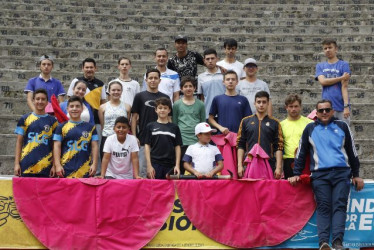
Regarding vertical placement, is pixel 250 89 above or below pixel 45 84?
below

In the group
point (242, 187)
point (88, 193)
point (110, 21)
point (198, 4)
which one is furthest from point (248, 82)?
point (198, 4)

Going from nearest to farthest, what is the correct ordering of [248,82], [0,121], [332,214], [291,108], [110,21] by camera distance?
1. [332,214]
2. [291,108]
3. [248,82]
4. [0,121]
5. [110,21]

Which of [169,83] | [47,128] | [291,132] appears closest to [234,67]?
[169,83]

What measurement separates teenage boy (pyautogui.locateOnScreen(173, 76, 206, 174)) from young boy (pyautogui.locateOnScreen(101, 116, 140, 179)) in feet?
2.71

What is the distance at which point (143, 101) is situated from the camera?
24.1 feet

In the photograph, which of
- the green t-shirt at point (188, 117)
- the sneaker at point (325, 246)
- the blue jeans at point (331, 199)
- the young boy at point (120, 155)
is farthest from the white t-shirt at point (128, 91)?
the sneaker at point (325, 246)

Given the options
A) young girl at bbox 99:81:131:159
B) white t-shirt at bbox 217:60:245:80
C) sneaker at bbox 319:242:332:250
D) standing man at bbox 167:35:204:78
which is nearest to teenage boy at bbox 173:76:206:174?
young girl at bbox 99:81:131:159

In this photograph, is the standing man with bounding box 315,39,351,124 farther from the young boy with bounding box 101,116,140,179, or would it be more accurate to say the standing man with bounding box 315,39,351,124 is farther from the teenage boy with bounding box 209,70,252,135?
the young boy with bounding box 101,116,140,179

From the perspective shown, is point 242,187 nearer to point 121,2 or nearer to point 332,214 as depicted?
point 332,214

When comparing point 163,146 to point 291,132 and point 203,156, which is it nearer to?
point 203,156

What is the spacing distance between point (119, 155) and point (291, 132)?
198 cm

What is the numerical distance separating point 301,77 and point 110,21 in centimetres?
506

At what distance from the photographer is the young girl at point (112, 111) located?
23.6ft

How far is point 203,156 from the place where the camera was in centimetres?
660
